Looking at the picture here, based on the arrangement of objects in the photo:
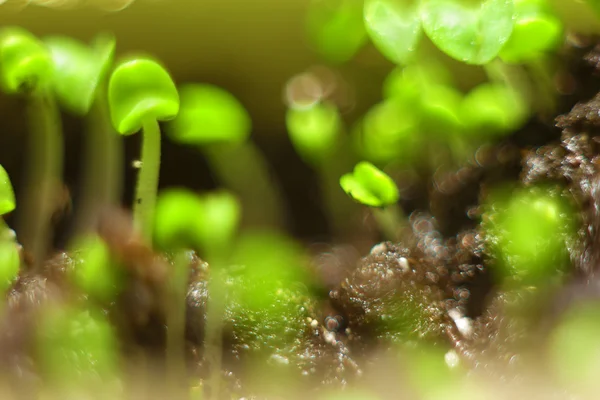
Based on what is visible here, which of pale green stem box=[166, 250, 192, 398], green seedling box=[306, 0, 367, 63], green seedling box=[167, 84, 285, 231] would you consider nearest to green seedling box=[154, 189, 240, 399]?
pale green stem box=[166, 250, 192, 398]

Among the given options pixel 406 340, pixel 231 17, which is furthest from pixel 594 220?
pixel 231 17

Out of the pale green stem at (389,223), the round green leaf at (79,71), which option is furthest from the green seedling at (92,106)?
the pale green stem at (389,223)

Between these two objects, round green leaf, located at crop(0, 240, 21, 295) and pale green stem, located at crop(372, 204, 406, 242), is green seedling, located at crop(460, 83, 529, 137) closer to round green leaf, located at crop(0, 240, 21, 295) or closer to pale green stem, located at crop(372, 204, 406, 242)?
pale green stem, located at crop(372, 204, 406, 242)

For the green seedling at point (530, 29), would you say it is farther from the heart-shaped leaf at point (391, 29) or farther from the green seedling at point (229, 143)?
the green seedling at point (229, 143)

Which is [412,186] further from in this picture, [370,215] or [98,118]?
[98,118]

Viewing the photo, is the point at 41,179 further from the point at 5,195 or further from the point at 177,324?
the point at 177,324

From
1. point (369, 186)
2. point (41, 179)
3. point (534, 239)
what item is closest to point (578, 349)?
point (534, 239)
